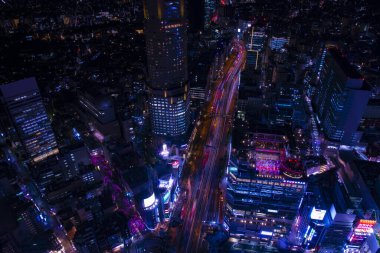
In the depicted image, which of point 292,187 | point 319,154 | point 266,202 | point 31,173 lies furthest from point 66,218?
point 319,154

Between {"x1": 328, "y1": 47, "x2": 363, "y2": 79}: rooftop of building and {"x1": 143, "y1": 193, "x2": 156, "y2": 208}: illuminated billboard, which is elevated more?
{"x1": 328, "y1": 47, "x2": 363, "y2": 79}: rooftop of building

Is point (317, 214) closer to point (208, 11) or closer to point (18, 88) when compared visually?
point (18, 88)

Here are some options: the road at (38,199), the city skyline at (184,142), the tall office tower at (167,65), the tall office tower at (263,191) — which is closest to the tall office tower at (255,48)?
the city skyline at (184,142)

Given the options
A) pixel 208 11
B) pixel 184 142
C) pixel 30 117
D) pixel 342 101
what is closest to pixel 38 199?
pixel 30 117

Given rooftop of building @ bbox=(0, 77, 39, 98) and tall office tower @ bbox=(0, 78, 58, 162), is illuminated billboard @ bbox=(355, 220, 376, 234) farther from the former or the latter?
rooftop of building @ bbox=(0, 77, 39, 98)

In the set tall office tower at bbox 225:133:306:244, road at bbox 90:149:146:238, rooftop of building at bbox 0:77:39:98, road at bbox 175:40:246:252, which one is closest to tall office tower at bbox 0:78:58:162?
rooftop of building at bbox 0:77:39:98

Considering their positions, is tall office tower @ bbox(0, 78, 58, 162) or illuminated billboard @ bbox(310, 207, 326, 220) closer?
illuminated billboard @ bbox(310, 207, 326, 220)

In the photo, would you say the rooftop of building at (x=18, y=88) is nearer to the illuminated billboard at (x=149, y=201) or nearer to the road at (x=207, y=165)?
the illuminated billboard at (x=149, y=201)

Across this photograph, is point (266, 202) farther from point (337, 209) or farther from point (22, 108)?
point (22, 108)
